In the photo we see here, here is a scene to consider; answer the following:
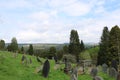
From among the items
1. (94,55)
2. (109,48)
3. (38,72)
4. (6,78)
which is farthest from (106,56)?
(6,78)

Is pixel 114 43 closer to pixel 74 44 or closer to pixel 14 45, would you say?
pixel 74 44

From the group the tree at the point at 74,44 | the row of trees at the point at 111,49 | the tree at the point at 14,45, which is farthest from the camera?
the tree at the point at 14,45

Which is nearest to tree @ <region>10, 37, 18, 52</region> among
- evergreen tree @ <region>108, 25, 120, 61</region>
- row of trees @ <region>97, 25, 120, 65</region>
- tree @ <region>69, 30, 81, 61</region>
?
tree @ <region>69, 30, 81, 61</region>

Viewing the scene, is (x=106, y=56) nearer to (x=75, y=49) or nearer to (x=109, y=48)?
(x=109, y=48)

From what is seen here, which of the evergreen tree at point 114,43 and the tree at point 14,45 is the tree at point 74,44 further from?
the evergreen tree at point 114,43

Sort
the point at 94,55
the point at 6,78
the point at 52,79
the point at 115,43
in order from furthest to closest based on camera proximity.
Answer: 1. the point at 94,55
2. the point at 115,43
3. the point at 52,79
4. the point at 6,78

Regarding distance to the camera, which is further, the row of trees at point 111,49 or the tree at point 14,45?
the tree at point 14,45

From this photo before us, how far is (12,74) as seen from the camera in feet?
82.6

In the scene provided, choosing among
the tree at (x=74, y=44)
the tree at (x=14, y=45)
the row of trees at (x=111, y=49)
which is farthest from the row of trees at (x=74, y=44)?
the row of trees at (x=111, y=49)

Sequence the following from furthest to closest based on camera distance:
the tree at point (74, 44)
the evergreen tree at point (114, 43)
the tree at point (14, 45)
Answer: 1. the tree at point (14, 45)
2. the tree at point (74, 44)
3. the evergreen tree at point (114, 43)

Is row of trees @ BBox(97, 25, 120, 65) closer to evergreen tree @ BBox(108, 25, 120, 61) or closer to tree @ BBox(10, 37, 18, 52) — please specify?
evergreen tree @ BBox(108, 25, 120, 61)

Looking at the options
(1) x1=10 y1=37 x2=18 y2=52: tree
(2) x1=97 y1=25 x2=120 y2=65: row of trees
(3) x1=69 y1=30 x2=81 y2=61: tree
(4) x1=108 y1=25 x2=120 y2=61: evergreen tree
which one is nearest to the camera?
(4) x1=108 y1=25 x2=120 y2=61: evergreen tree

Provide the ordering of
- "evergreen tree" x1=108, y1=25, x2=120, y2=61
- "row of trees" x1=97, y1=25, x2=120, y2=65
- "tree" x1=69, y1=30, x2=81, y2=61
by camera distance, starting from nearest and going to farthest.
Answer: "evergreen tree" x1=108, y1=25, x2=120, y2=61 < "row of trees" x1=97, y1=25, x2=120, y2=65 < "tree" x1=69, y1=30, x2=81, y2=61

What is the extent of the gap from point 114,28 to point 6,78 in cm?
4206
